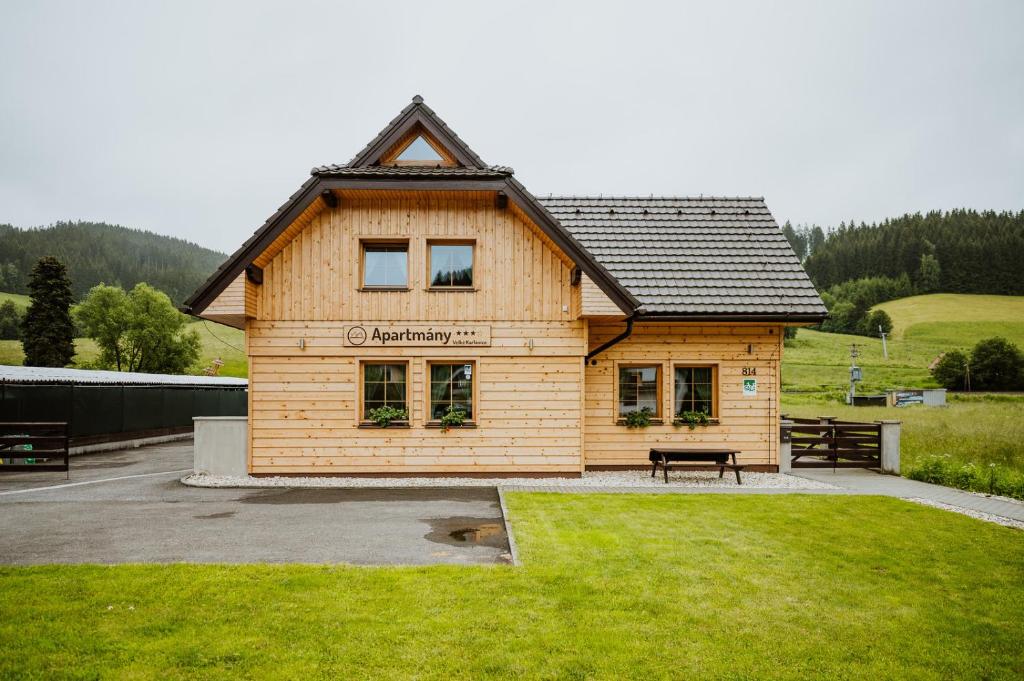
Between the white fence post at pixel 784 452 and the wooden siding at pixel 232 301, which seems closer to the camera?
the wooden siding at pixel 232 301

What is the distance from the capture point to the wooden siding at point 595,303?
1277 cm

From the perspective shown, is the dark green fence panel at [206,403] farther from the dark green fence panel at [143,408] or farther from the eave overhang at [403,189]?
the eave overhang at [403,189]

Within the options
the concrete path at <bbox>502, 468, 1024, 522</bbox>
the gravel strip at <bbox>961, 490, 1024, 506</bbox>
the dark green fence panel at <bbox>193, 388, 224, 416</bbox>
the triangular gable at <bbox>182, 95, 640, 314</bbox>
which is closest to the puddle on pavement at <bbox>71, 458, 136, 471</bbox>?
the triangular gable at <bbox>182, 95, 640, 314</bbox>

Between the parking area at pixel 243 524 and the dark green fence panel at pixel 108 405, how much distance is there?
6.42 metres

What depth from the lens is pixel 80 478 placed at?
14.3 m

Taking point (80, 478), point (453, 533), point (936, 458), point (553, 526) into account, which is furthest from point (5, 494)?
point (936, 458)

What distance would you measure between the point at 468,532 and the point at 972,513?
8.03m

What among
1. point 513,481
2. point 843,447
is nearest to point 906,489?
point 843,447

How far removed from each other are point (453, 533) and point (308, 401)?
5948mm

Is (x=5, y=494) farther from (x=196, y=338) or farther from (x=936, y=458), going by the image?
(x=196, y=338)

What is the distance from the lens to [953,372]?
204 feet

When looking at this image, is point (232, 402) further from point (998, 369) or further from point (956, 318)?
point (956, 318)

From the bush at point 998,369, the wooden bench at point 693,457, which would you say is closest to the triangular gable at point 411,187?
the wooden bench at point 693,457

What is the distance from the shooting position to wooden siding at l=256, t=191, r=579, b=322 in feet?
44.0
